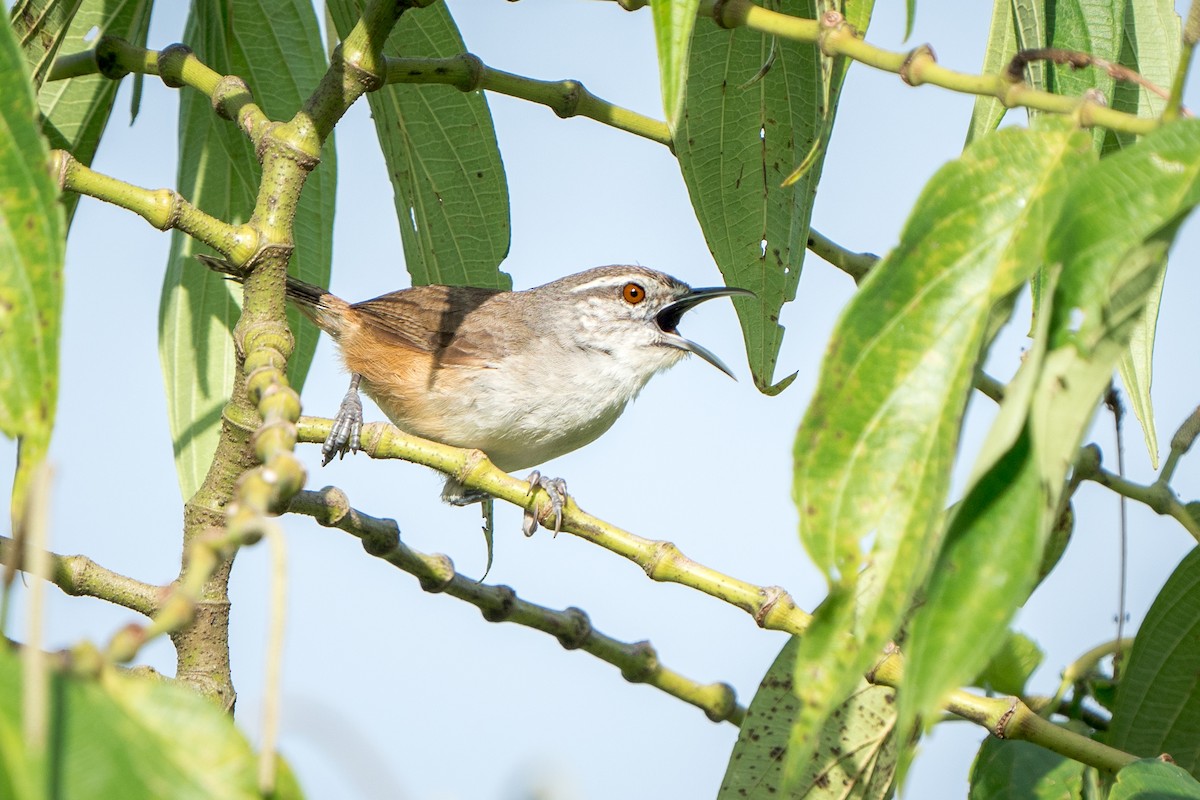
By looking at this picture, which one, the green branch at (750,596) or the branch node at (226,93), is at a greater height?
the branch node at (226,93)

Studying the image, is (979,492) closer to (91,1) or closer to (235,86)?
(235,86)

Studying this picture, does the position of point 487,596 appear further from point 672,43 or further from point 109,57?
point 109,57

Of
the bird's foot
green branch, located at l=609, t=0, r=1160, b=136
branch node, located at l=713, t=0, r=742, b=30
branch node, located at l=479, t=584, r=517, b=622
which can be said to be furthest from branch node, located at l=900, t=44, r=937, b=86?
the bird's foot

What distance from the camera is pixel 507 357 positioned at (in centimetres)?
510

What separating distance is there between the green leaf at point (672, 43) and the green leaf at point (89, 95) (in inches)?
77.4

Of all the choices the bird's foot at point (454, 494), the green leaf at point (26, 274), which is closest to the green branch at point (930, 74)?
the green leaf at point (26, 274)

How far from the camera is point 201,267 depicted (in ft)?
12.0

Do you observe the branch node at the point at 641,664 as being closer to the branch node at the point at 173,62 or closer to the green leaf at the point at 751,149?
the green leaf at the point at 751,149

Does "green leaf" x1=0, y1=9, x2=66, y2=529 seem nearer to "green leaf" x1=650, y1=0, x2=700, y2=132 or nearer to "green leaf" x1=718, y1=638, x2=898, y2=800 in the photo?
"green leaf" x1=650, y1=0, x2=700, y2=132

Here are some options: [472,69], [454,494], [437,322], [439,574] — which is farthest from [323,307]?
[439,574]

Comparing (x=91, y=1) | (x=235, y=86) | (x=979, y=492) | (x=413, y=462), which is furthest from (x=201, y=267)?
(x=979, y=492)

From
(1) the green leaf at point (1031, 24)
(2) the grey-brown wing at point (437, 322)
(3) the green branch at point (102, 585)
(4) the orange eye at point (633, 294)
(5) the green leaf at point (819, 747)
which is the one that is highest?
(4) the orange eye at point (633, 294)

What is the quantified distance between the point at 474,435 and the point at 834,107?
2.75 meters

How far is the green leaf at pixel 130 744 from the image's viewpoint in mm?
980
